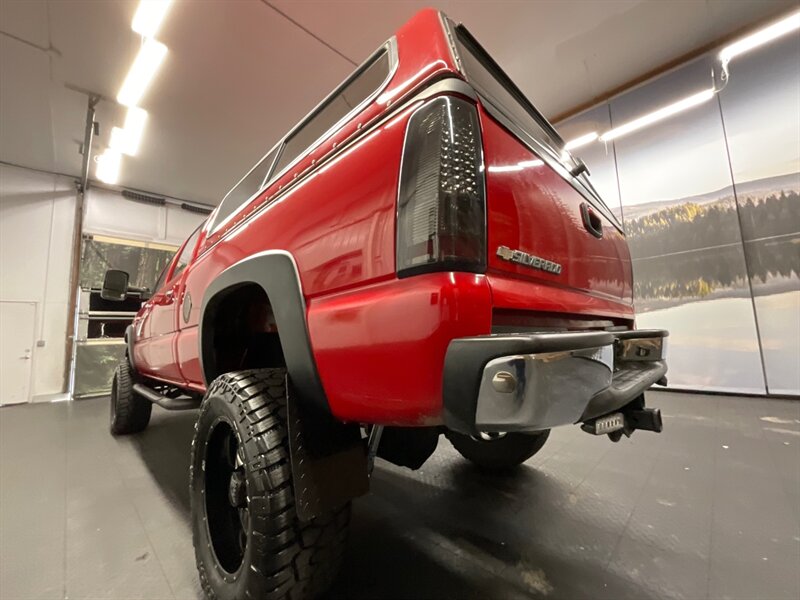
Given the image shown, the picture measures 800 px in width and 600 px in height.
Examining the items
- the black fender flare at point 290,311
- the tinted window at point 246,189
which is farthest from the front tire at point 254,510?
the tinted window at point 246,189

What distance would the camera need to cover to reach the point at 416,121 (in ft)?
2.31

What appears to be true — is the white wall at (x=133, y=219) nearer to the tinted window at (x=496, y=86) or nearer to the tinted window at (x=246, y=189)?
the tinted window at (x=246, y=189)

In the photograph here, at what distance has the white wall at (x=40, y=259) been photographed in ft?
18.2

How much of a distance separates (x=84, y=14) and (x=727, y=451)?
6516 mm

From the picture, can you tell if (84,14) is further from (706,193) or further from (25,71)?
(706,193)

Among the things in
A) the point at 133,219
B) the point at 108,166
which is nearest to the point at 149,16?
the point at 108,166

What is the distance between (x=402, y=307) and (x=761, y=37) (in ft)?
20.7

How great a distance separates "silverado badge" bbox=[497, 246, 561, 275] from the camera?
→ 699 millimetres

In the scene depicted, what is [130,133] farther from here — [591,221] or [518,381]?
[518,381]

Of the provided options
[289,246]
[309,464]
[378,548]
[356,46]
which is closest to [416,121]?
[289,246]

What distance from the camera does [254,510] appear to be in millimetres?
850

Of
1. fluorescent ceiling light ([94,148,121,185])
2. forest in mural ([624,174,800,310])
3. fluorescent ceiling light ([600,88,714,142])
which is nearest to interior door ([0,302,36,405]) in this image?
fluorescent ceiling light ([94,148,121,185])

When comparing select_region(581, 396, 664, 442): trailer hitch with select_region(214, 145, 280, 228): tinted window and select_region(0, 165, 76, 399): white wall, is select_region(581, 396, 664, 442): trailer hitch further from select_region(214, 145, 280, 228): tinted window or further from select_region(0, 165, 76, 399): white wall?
select_region(0, 165, 76, 399): white wall

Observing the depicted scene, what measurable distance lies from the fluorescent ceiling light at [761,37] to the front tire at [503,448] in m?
5.59
